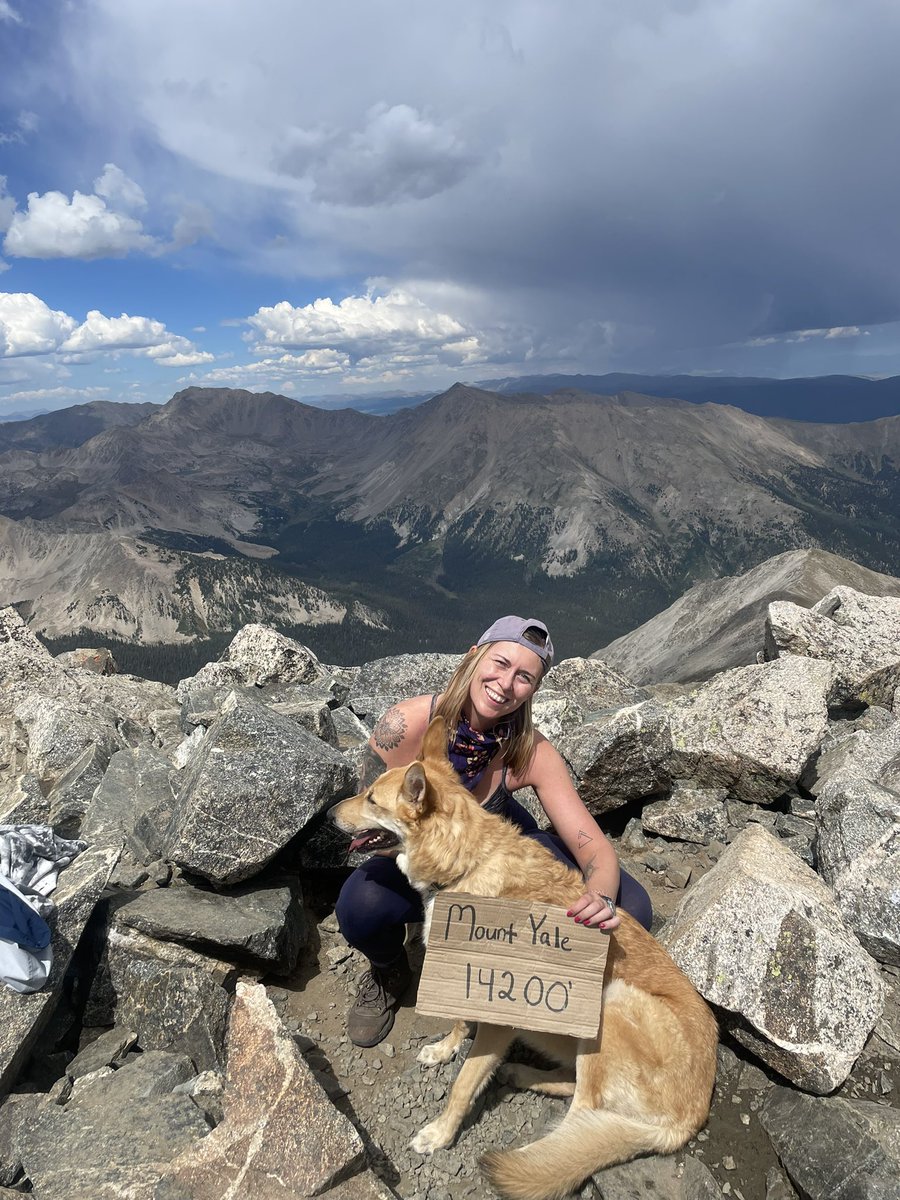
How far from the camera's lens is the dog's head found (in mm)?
5289

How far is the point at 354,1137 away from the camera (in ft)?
15.2

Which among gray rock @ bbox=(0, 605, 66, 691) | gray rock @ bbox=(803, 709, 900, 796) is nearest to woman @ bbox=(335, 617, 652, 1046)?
gray rock @ bbox=(803, 709, 900, 796)

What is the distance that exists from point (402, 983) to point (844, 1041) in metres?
4.34

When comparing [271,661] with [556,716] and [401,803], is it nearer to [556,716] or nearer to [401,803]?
[556,716]

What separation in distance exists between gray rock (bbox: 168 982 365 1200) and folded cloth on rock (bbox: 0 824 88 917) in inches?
94.1

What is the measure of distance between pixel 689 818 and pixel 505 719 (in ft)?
16.4

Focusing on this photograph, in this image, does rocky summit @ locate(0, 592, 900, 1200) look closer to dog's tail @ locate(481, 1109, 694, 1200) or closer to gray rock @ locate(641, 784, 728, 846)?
gray rock @ locate(641, 784, 728, 846)

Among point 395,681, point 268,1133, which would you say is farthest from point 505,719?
point 395,681

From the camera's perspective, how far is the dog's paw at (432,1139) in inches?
214

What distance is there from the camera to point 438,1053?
6281mm

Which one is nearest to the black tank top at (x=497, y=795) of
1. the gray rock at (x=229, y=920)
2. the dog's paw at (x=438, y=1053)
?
the dog's paw at (x=438, y=1053)

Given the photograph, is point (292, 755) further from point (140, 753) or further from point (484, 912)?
point (140, 753)

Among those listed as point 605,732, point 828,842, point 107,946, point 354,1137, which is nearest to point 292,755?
point 107,946

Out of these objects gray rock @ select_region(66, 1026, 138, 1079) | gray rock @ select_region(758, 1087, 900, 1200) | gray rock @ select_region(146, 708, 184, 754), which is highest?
gray rock @ select_region(66, 1026, 138, 1079)
